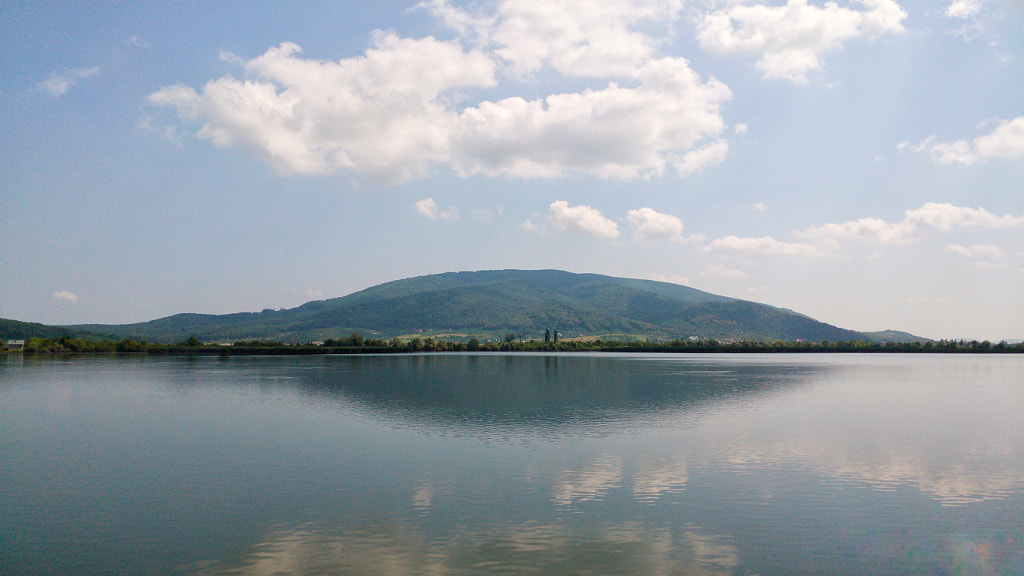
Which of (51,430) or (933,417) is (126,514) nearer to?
(51,430)

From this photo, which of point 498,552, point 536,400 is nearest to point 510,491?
point 498,552

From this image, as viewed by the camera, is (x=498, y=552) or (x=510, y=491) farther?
(x=510, y=491)

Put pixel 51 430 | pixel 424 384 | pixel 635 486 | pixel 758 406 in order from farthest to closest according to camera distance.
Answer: pixel 424 384 < pixel 758 406 < pixel 51 430 < pixel 635 486

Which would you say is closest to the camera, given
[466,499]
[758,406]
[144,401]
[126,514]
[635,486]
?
[126,514]

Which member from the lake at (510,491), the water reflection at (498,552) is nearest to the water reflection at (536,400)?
the lake at (510,491)

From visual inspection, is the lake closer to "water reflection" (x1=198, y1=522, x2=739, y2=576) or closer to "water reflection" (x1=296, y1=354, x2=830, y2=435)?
"water reflection" (x1=198, y1=522, x2=739, y2=576)

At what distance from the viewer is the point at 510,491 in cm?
2514

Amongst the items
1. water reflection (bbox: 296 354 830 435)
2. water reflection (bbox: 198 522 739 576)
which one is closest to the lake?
water reflection (bbox: 198 522 739 576)

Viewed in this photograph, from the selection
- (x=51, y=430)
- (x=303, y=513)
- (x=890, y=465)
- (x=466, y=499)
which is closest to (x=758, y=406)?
(x=890, y=465)

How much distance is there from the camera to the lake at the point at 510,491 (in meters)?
17.9

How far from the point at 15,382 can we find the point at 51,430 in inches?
2345

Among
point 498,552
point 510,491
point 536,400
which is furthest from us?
point 536,400

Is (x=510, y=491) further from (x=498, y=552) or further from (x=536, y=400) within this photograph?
(x=536, y=400)

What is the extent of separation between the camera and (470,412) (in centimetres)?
5134
